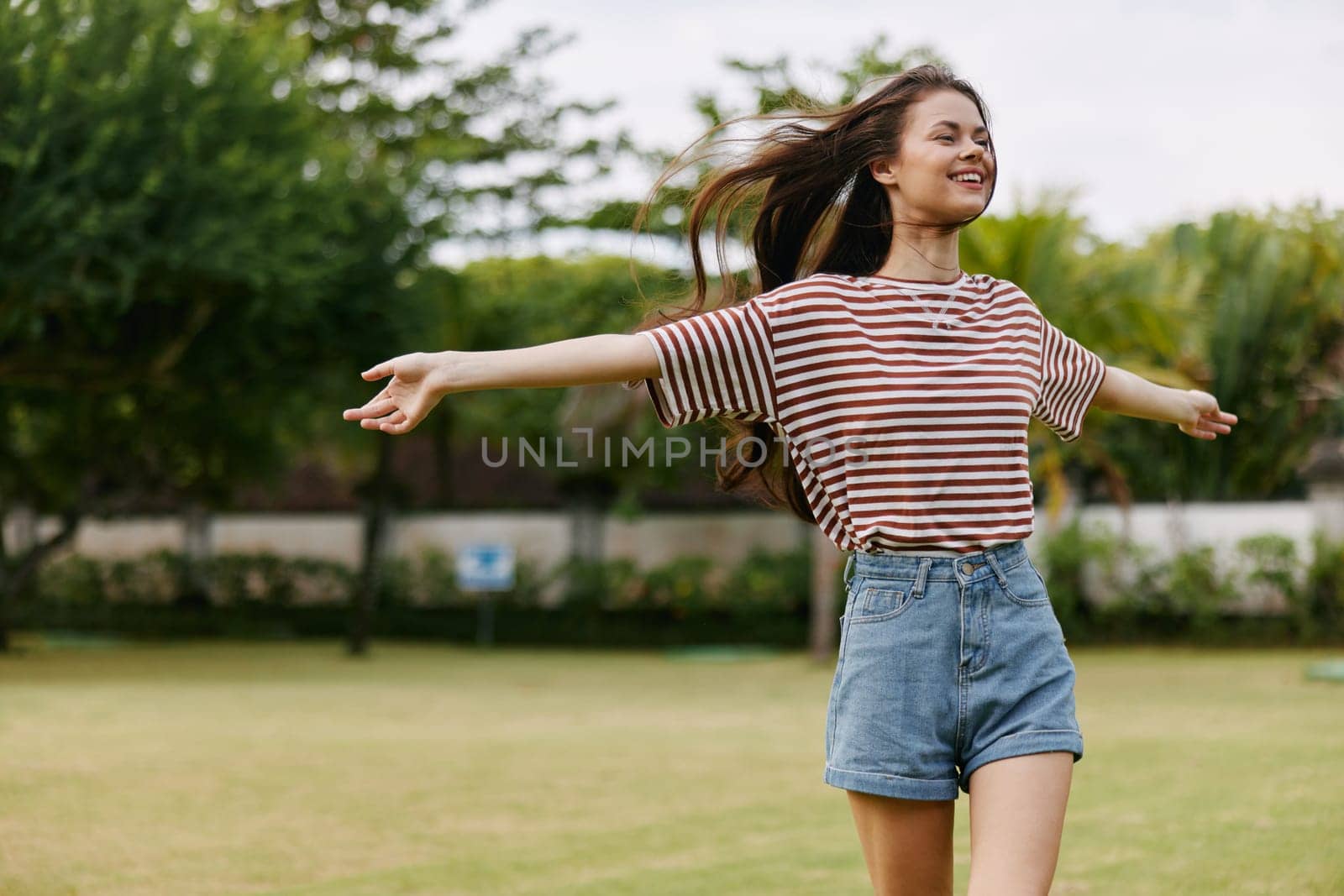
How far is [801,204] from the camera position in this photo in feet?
9.68

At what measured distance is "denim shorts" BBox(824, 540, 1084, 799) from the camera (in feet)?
8.12

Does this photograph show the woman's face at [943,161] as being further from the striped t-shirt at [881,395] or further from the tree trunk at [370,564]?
the tree trunk at [370,564]

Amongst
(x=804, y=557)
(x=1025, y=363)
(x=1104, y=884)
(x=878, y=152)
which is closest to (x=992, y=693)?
(x=1025, y=363)

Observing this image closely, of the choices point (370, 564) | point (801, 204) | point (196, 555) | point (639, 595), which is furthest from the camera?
point (196, 555)

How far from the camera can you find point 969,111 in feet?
8.93

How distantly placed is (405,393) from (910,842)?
3.57 ft

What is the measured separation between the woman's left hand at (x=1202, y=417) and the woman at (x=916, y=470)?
0.54 meters

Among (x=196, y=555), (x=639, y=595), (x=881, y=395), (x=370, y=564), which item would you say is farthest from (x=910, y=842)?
(x=196, y=555)

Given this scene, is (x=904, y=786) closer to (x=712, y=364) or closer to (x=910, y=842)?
(x=910, y=842)

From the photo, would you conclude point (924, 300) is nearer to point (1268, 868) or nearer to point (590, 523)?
point (1268, 868)

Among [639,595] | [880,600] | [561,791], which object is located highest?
[880,600]

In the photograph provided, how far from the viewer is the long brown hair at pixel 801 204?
2.79 meters

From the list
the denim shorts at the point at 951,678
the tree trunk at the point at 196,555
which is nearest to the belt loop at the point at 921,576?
the denim shorts at the point at 951,678

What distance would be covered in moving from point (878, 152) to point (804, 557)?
15.0 metres
